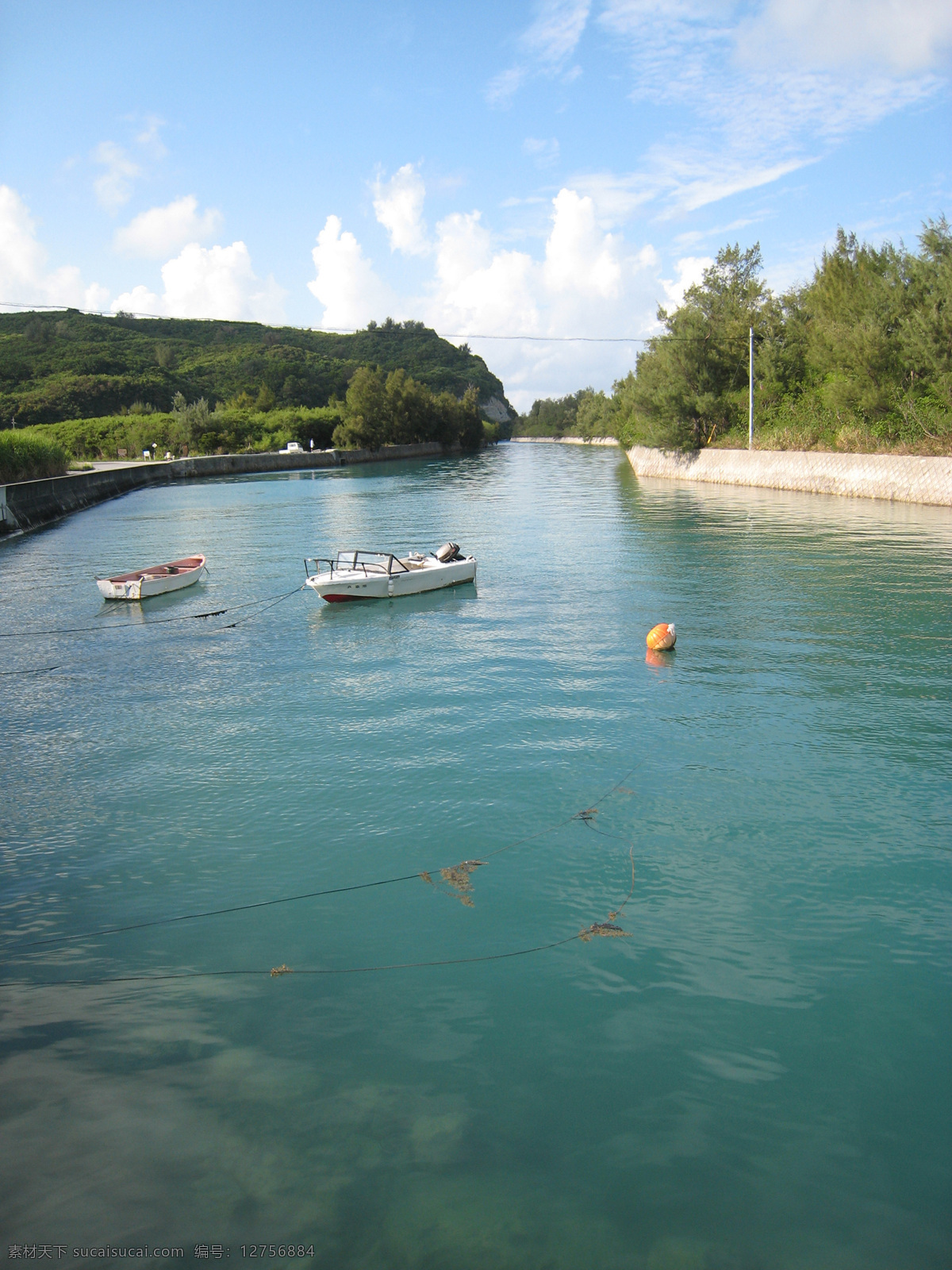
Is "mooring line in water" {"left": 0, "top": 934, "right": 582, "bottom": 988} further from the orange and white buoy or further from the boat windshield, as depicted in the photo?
the boat windshield

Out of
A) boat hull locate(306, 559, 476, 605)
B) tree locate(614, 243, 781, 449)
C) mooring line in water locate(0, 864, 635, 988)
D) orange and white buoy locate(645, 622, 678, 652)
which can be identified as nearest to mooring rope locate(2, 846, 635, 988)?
mooring line in water locate(0, 864, 635, 988)

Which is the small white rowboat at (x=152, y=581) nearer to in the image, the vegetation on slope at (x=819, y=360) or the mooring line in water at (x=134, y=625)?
the mooring line in water at (x=134, y=625)

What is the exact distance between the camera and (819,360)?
4881 cm

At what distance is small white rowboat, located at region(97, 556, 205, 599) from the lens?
21422mm

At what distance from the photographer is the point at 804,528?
30.2 m

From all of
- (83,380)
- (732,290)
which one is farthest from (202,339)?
(732,290)

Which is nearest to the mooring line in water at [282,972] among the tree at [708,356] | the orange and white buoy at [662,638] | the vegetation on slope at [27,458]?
the orange and white buoy at [662,638]

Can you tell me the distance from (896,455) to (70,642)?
32363 millimetres

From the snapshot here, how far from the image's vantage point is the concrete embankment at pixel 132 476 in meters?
37.8

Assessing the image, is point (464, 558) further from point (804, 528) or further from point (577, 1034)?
point (577, 1034)

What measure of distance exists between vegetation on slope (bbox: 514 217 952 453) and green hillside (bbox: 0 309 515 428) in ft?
250

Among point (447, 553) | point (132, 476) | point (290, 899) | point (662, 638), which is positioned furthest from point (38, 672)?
point (132, 476)

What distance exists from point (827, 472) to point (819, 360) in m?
11.2

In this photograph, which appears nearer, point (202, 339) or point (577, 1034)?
point (577, 1034)
